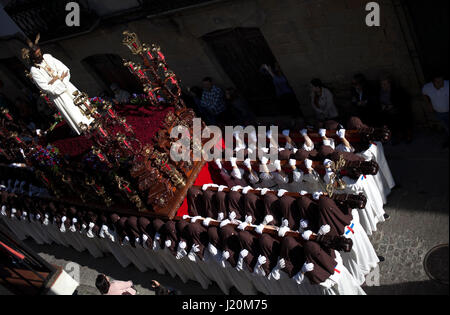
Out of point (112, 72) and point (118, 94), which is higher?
point (112, 72)

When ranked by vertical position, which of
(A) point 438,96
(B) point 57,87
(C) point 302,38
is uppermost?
(B) point 57,87

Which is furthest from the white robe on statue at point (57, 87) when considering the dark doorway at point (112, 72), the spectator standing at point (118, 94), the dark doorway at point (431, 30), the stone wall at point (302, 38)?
the dark doorway at point (431, 30)

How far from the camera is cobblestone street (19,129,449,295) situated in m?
8.79

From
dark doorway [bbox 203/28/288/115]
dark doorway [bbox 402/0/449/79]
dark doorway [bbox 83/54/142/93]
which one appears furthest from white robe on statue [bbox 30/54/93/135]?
dark doorway [bbox 402/0/449/79]

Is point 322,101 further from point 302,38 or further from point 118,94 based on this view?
point 118,94

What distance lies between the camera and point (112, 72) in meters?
17.2

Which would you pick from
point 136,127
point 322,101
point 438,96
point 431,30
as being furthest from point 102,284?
point 431,30

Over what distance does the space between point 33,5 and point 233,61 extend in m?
6.66

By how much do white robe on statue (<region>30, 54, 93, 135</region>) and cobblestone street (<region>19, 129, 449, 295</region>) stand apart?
4.10 m

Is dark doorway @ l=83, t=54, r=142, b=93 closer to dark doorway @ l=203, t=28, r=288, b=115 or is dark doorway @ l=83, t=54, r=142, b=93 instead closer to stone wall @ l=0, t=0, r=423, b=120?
stone wall @ l=0, t=0, r=423, b=120

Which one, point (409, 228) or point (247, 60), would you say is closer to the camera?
point (409, 228)

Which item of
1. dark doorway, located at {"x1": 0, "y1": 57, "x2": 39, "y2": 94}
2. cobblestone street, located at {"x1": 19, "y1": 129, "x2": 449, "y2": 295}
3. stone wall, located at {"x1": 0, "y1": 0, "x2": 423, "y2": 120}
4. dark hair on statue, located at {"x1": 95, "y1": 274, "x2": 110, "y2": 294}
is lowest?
cobblestone street, located at {"x1": 19, "y1": 129, "x2": 449, "y2": 295}

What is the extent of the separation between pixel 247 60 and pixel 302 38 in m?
2.25

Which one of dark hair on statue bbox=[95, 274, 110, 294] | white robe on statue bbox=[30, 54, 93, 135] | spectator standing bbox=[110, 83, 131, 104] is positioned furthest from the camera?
spectator standing bbox=[110, 83, 131, 104]
